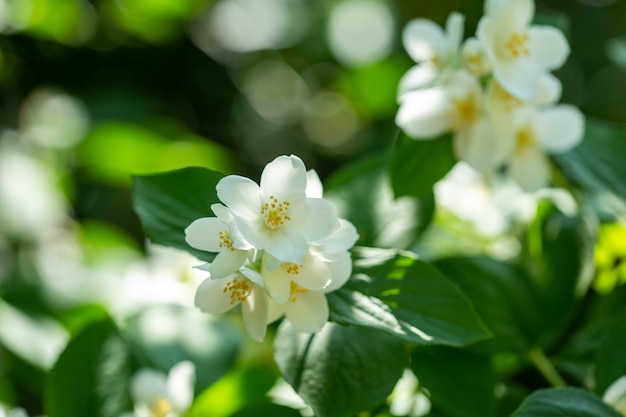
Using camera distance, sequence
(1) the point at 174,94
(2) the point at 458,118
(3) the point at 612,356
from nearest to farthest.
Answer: (3) the point at 612,356
(2) the point at 458,118
(1) the point at 174,94

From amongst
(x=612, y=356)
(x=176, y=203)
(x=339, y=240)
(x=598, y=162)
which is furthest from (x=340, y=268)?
(x=598, y=162)

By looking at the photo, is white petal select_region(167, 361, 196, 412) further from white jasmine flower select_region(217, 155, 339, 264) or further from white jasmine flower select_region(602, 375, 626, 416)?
white jasmine flower select_region(602, 375, 626, 416)

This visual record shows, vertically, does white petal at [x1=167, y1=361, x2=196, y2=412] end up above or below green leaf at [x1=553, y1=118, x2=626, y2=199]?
below

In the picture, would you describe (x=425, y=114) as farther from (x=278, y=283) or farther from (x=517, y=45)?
(x=278, y=283)

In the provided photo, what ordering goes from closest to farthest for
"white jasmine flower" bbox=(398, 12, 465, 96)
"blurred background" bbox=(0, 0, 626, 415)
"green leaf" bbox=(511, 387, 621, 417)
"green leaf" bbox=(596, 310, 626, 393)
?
"green leaf" bbox=(511, 387, 621, 417) → "green leaf" bbox=(596, 310, 626, 393) → "white jasmine flower" bbox=(398, 12, 465, 96) → "blurred background" bbox=(0, 0, 626, 415)

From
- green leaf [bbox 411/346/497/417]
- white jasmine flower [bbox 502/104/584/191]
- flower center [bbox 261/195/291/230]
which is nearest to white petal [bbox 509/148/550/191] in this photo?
white jasmine flower [bbox 502/104/584/191]
